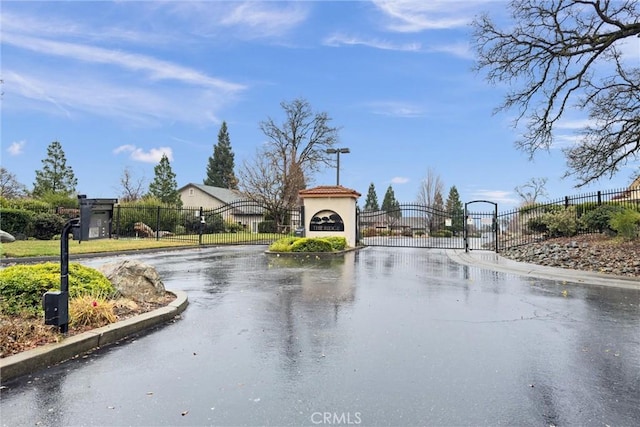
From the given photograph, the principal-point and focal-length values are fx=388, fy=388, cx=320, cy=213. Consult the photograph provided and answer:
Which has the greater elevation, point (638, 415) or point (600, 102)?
point (600, 102)

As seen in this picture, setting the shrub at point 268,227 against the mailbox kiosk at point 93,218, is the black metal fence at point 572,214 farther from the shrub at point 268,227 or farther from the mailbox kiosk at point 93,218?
the shrub at point 268,227

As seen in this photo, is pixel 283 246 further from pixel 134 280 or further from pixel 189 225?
pixel 189 225

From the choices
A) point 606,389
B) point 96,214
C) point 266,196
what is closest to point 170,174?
point 266,196

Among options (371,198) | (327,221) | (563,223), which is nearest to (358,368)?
(563,223)

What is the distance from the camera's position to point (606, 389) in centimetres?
339

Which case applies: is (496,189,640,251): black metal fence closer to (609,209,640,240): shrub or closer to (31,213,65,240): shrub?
(609,209,640,240): shrub

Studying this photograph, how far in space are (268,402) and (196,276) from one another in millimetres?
7086

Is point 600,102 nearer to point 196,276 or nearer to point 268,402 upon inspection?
point 196,276

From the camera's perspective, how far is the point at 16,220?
64.3ft

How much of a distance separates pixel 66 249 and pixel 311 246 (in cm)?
1131

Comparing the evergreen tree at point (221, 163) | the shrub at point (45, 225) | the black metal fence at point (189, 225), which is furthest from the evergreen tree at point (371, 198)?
the shrub at point (45, 225)

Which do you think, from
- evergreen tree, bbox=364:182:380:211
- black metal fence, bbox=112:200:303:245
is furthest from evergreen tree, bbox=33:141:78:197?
evergreen tree, bbox=364:182:380:211

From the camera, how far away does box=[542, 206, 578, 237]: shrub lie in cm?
1546

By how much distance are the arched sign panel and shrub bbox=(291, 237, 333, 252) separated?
137 inches
